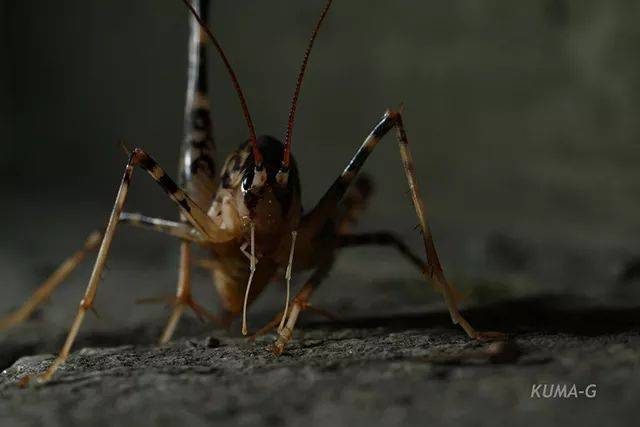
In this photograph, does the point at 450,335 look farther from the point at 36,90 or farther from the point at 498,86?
the point at 36,90

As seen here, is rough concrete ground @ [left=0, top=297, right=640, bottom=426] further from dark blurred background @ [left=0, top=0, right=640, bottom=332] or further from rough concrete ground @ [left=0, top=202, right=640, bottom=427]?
dark blurred background @ [left=0, top=0, right=640, bottom=332]

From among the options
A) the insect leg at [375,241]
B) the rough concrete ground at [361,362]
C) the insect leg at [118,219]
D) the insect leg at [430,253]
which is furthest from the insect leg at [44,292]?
the insect leg at [430,253]

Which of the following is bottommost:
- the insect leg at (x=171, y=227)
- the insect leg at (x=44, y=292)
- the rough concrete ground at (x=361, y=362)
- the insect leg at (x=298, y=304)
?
the rough concrete ground at (x=361, y=362)

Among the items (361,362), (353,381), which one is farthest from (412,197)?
(353,381)

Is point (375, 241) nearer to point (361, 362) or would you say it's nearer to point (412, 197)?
point (412, 197)

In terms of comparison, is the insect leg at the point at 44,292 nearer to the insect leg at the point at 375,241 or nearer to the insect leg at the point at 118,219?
the insect leg at the point at 118,219

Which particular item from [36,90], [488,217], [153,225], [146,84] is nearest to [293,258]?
[153,225]
